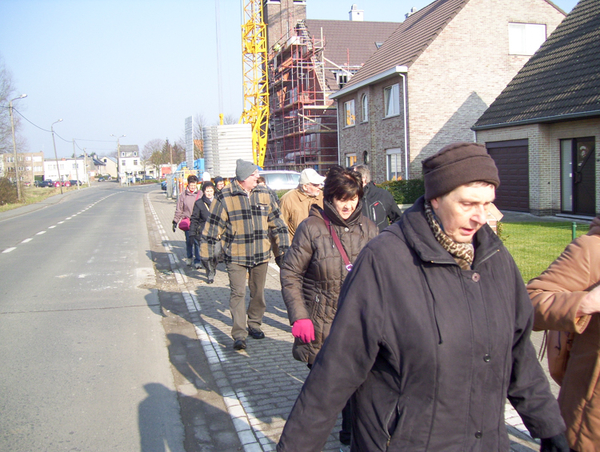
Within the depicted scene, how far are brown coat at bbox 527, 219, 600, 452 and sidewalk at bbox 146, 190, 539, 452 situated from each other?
1.45 metres

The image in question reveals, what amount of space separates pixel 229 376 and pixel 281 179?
48.8 feet

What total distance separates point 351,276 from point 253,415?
267 centimetres

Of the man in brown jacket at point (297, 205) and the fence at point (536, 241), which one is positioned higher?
the man in brown jacket at point (297, 205)

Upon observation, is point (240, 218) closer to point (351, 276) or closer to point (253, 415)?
point (253, 415)

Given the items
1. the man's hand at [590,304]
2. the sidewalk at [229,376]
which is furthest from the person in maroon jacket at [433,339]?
the sidewalk at [229,376]

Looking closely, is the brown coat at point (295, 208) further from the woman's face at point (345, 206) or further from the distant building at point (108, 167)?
the distant building at point (108, 167)

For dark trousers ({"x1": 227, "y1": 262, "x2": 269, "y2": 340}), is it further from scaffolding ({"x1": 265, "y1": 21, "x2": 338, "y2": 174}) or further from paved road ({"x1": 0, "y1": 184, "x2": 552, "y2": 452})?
scaffolding ({"x1": 265, "y1": 21, "x2": 338, "y2": 174})

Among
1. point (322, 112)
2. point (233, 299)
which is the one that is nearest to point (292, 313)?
point (233, 299)

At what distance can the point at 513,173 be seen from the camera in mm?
19047

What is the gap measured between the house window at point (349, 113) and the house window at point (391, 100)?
3.18m

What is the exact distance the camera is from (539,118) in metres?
16.8

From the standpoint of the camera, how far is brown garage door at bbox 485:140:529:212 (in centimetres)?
1842

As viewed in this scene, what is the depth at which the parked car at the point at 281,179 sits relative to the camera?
19453 mm

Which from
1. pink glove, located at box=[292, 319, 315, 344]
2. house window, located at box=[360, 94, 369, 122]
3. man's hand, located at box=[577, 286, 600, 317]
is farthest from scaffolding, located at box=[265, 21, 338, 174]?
man's hand, located at box=[577, 286, 600, 317]
